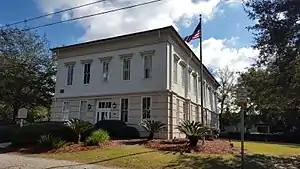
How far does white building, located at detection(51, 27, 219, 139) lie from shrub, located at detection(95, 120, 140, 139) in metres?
1.26

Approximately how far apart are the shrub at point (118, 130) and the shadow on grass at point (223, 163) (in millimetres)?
9486

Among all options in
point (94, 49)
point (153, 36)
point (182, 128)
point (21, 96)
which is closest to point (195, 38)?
point (153, 36)

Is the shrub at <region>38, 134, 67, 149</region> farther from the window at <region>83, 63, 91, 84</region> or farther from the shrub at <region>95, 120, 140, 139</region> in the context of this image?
the window at <region>83, 63, 91, 84</region>

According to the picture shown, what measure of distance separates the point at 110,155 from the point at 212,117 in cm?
3258

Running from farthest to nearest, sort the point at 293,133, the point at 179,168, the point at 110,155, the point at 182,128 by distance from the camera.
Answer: the point at 293,133 → the point at 182,128 → the point at 110,155 → the point at 179,168

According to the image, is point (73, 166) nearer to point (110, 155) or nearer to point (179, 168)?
point (110, 155)

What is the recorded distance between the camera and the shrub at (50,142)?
699 inches

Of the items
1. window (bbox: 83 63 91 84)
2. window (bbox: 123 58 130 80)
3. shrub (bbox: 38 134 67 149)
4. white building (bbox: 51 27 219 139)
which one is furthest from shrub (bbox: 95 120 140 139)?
window (bbox: 83 63 91 84)

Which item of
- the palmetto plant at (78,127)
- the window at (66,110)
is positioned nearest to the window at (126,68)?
the window at (66,110)

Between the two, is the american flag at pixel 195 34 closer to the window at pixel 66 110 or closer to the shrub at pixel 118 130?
the shrub at pixel 118 130

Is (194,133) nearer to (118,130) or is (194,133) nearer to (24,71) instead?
(118,130)

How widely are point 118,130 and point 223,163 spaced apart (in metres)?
11.6

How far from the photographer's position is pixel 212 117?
4528cm

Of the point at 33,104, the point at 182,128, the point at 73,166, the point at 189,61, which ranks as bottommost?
the point at 73,166
